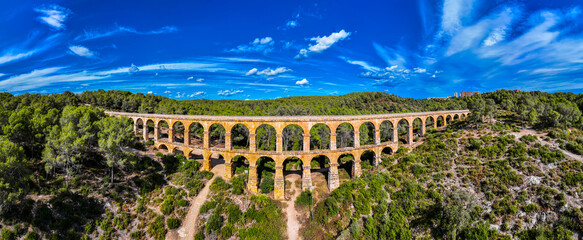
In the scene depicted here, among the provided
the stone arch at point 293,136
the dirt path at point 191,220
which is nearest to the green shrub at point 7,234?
the dirt path at point 191,220

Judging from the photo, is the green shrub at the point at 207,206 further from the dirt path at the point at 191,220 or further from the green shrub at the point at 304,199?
the green shrub at the point at 304,199

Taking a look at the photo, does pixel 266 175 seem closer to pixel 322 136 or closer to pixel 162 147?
pixel 322 136

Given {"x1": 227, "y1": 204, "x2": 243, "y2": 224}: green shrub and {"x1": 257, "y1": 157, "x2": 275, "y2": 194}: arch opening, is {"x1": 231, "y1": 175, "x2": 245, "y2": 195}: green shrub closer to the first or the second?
{"x1": 227, "y1": 204, "x2": 243, "y2": 224}: green shrub

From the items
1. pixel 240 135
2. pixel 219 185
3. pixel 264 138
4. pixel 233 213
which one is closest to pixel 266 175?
pixel 219 185

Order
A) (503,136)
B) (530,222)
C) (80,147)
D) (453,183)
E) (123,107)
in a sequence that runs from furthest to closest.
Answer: (123,107) → (503,136) → (453,183) → (80,147) → (530,222)

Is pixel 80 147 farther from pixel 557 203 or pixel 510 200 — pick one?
pixel 557 203

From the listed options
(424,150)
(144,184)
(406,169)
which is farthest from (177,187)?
(424,150)
